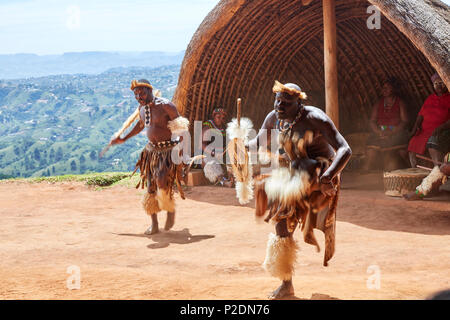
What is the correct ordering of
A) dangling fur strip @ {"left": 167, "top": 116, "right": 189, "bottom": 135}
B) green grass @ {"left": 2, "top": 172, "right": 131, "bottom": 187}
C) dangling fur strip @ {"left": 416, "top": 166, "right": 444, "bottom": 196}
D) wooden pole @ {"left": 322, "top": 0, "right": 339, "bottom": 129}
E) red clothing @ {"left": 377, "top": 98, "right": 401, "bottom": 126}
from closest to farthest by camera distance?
1. dangling fur strip @ {"left": 167, "top": 116, "right": 189, "bottom": 135}
2. dangling fur strip @ {"left": 416, "top": 166, "right": 444, "bottom": 196}
3. wooden pole @ {"left": 322, "top": 0, "right": 339, "bottom": 129}
4. red clothing @ {"left": 377, "top": 98, "right": 401, "bottom": 126}
5. green grass @ {"left": 2, "top": 172, "right": 131, "bottom": 187}

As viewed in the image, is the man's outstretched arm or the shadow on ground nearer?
the shadow on ground

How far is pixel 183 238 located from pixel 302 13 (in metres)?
5.17

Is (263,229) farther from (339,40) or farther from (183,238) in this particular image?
(339,40)

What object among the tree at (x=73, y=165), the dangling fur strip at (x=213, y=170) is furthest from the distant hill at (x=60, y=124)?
the dangling fur strip at (x=213, y=170)

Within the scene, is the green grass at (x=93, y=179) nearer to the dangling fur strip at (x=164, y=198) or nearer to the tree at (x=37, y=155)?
the dangling fur strip at (x=164, y=198)

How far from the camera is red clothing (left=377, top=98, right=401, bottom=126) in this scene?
8523 mm

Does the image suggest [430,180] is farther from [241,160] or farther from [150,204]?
[241,160]

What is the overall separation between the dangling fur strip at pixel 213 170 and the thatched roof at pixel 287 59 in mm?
1035

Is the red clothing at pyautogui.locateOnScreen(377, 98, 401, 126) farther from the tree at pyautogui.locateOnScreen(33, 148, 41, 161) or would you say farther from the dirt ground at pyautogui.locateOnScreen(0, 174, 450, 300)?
the tree at pyautogui.locateOnScreen(33, 148, 41, 161)

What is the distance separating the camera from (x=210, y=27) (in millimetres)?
8078

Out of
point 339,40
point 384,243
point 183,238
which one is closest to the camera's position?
point 384,243

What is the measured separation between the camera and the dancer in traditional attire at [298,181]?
10.9ft

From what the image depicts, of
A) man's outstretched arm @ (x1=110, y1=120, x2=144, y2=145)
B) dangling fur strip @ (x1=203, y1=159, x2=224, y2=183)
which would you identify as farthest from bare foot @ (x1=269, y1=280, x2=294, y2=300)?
dangling fur strip @ (x1=203, y1=159, x2=224, y2=183)

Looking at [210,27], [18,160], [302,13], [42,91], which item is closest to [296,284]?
[210,27]
